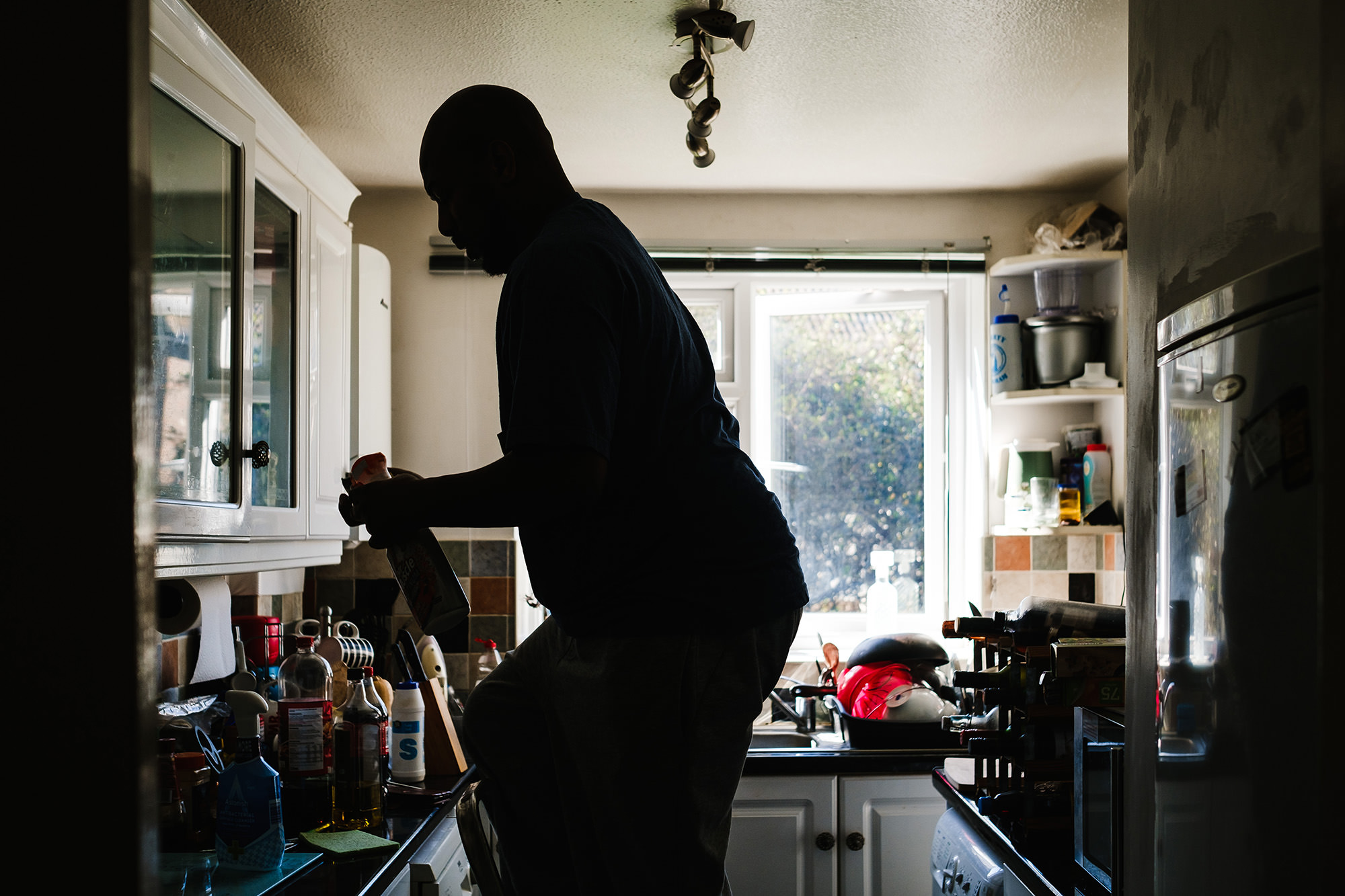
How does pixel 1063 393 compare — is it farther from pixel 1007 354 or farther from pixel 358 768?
pixel 358 768

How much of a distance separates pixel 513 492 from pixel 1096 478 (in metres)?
2.58

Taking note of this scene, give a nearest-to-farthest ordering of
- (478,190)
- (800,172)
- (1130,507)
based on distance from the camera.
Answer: (1130,507) < (478,190) < (800,172)

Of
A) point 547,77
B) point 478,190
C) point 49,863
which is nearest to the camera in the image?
point 49,863

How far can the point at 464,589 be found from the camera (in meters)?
3.12

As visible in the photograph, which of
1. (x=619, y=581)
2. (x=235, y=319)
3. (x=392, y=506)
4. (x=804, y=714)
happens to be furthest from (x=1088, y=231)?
(x=392, y=506)

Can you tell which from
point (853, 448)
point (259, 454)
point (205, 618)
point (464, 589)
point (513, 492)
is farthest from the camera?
point (853, 448)

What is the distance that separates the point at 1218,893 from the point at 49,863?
27.2 inches

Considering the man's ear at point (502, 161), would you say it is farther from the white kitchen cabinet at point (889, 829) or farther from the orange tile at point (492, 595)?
the orange tile at point (492, 595)

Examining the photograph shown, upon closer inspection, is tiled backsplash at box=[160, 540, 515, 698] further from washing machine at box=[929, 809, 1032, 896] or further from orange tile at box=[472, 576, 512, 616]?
washing machine at box=[929, 809, 1032, 896]

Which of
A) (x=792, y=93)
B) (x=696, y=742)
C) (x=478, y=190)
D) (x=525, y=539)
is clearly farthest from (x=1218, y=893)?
(x=792, y=93)

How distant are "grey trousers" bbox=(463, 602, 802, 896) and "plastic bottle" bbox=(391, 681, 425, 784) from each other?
1.14 metres

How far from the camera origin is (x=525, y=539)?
1.05 meters

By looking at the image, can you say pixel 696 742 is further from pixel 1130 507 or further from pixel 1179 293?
pixel 1179 293

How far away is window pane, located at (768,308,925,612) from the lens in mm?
3357
